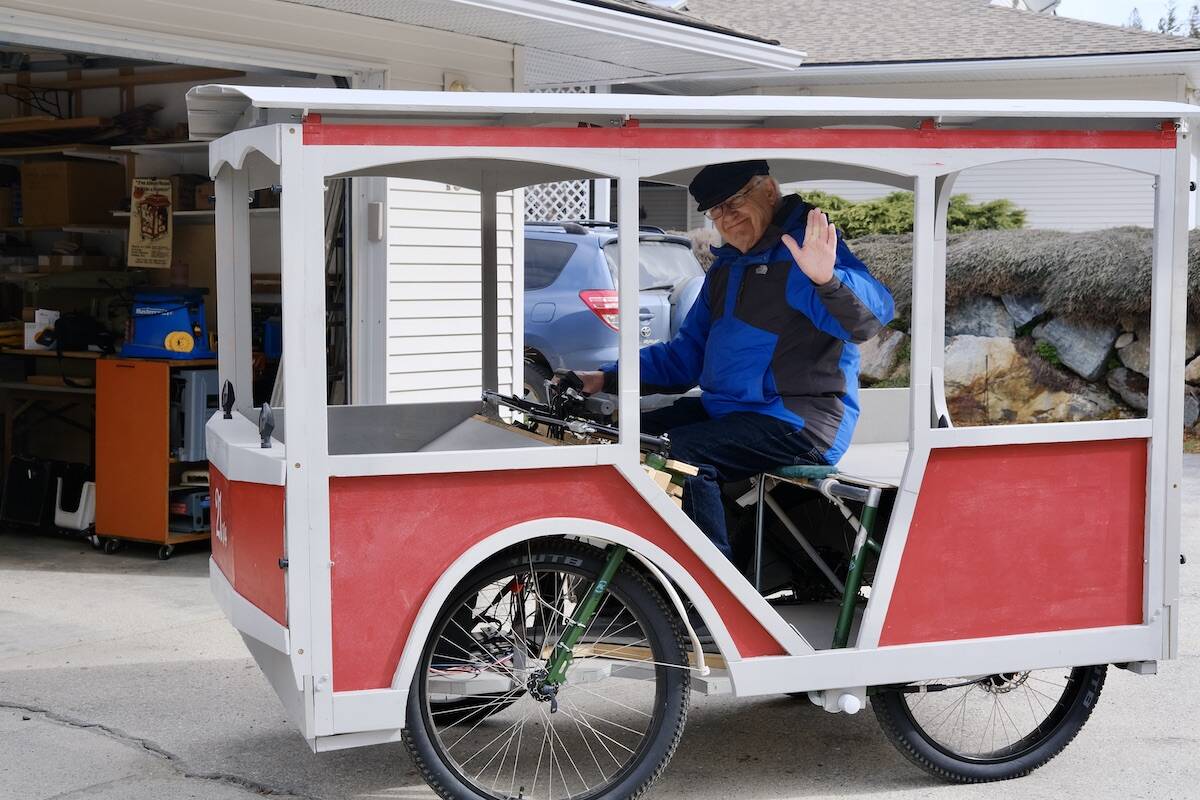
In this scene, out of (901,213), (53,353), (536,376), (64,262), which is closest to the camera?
(53,353)

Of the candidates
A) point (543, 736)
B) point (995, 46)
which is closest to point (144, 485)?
point (543, 736)

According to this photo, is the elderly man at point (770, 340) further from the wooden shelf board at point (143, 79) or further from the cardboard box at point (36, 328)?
the cardboard box at point (36, 328)

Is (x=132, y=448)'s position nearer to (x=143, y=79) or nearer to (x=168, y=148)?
(x=168, y=148)

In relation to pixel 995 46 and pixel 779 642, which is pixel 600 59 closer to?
pixel 779 642

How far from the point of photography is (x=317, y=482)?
3.52m

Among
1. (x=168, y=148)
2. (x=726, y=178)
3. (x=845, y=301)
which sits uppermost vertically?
(x=168, y=148)

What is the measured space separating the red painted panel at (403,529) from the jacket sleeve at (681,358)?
49.1 inches

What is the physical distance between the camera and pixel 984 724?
479 centimetres

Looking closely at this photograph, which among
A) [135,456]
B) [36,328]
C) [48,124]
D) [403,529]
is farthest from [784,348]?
[48,124]

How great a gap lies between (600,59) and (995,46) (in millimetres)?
9359

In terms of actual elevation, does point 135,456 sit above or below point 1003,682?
above

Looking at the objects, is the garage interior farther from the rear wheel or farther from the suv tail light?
the rear wheel

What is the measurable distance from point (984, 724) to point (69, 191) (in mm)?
6477

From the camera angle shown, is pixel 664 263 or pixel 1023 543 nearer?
pixel 1023 543
